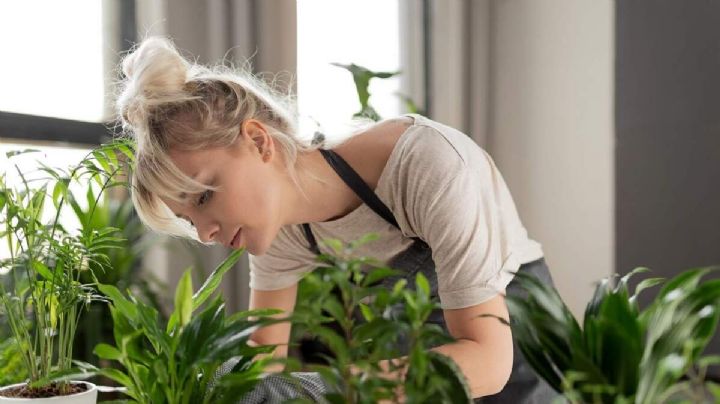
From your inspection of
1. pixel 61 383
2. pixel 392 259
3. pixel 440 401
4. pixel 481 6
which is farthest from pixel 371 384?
pixel 481 6

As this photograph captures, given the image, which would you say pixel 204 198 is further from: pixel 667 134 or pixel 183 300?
pixel 667 134

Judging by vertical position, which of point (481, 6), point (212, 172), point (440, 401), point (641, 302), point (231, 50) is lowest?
point (641, 302)

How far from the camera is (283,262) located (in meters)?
1.72

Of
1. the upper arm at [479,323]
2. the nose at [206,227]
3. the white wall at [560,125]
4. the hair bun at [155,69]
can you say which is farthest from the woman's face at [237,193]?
the white wall at [560,125]

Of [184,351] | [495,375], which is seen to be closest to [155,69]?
[184,351]

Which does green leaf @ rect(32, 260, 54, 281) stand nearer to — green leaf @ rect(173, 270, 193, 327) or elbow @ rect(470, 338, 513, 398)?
green leaf @ rect(173, 270, 193, 327)

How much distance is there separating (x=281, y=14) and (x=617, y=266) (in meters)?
1.77

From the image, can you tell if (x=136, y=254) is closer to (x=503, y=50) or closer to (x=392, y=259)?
(x=392, y=259)

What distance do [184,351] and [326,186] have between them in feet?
2.37

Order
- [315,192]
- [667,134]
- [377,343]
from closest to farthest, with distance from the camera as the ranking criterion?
[377,343] → [315,192] → [667,134]

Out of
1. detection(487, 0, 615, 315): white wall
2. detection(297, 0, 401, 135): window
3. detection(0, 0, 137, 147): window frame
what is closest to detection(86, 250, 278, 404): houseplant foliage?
detection(0, 0, 137, 147): window frame

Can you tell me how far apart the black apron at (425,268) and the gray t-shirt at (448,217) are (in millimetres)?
23

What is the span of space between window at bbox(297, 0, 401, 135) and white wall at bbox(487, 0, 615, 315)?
0.61 meters

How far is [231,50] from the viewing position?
262 centimetres
